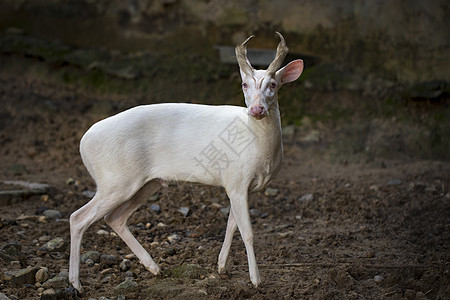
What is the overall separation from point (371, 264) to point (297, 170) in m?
3.19

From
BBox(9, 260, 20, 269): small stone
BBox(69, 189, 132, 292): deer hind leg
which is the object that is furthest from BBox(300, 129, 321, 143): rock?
BBox(9, 260, 20, 269): small stone

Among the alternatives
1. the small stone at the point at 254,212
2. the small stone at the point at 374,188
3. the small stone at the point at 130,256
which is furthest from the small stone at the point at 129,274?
the small stone at the point at 374,188

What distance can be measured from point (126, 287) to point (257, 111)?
60.6 inches

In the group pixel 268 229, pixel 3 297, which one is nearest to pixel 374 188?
pixel 268 229

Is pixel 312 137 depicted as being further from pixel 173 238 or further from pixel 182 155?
pixel 182 155

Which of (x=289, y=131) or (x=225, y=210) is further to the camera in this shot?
(x=289, y=131)

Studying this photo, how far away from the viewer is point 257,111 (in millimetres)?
3797

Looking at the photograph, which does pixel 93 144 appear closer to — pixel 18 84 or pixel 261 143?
pixel 261 143

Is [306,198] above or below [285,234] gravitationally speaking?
below

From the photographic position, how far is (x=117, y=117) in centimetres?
435

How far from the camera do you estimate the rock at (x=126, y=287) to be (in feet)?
13.5

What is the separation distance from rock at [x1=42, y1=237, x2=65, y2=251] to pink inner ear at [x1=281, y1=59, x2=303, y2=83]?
2322 mm

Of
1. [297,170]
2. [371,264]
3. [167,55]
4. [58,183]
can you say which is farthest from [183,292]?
[167,55]

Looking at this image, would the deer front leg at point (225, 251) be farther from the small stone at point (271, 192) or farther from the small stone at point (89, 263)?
the small stone at point (271, 192)
